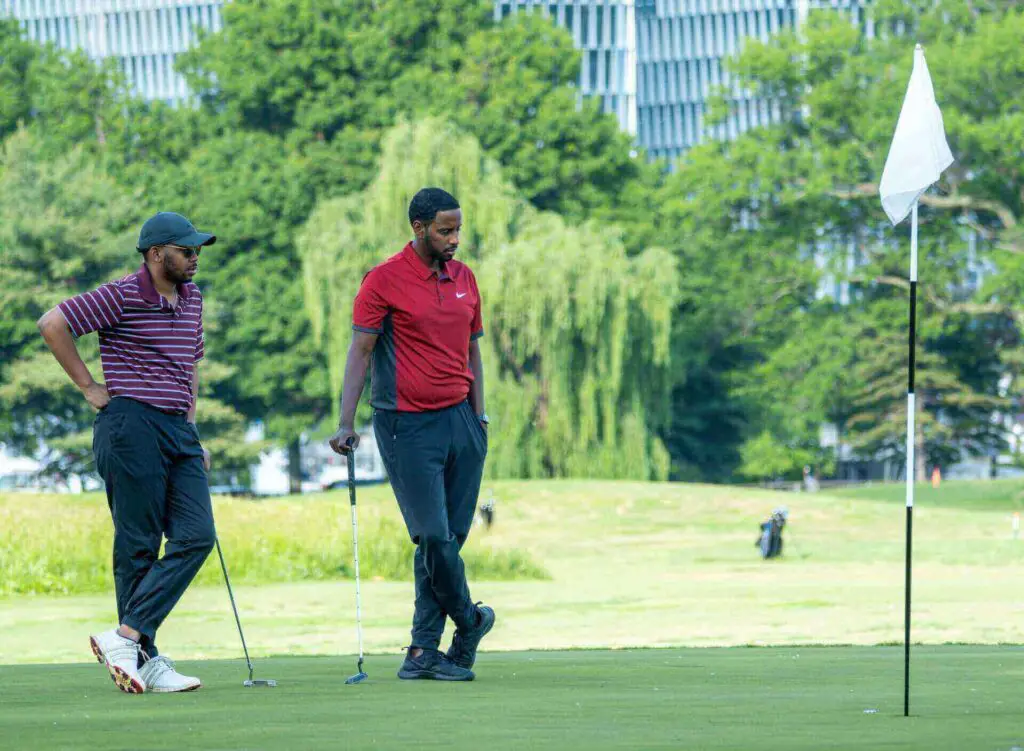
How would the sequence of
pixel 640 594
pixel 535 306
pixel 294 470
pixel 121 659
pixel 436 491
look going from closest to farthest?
pixel 121 659 → pixel 436 491 → pixel 640 594 → pixel 535 306 → pixel 294 470

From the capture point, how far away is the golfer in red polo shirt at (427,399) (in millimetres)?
7883

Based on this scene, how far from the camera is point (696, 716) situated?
244 inches

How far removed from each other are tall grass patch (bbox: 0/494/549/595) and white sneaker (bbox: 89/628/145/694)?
13973mm

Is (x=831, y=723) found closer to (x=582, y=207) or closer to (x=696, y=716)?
(x=696, y=716)

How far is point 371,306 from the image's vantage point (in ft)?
25.9

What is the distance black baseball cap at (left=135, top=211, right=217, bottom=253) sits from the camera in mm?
7684

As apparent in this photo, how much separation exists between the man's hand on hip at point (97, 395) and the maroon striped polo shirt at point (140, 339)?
0.04 metres

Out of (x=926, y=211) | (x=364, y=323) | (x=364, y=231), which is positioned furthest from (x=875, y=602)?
(x=926, y=211)

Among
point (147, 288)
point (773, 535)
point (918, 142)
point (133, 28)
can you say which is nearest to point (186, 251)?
point (147, 288)

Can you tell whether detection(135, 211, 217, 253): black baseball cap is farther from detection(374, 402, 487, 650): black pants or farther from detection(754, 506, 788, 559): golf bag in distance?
detection(754, 506, 788, 559): golf bag in distance

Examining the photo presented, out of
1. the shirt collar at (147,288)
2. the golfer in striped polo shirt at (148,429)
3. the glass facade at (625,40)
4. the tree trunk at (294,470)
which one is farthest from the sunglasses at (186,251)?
the glass facade at (625,40)

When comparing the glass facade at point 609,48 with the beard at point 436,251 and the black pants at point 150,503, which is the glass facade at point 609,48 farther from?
the black pants at point 150,503

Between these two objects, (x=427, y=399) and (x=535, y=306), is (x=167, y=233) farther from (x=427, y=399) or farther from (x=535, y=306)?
(x=535, y=306)

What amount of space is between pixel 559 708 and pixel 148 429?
6.53 ft
